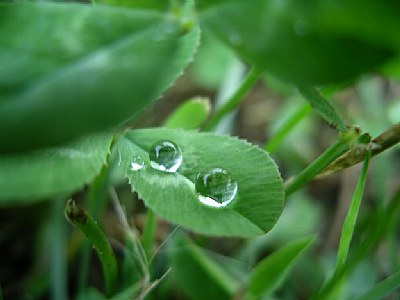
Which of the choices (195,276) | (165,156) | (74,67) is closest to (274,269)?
(195,276)

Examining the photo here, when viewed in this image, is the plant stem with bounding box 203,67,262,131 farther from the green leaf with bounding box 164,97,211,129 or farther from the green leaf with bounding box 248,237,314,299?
the green leaf with bounding box 248,237,314,299

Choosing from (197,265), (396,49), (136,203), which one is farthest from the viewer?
(136,203)

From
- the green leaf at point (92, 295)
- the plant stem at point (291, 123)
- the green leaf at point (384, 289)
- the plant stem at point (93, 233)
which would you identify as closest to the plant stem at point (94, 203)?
the green leaf at point (92, 295)

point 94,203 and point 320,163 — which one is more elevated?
point 94,203

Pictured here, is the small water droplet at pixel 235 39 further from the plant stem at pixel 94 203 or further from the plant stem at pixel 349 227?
the plant stem at pixel 94 203

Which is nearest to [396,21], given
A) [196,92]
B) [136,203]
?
[136,203]

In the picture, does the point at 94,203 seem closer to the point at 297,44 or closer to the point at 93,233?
the point at 93,233

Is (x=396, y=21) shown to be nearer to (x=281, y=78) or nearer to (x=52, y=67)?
(x=281, y=78)
